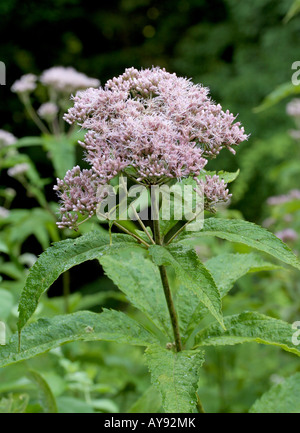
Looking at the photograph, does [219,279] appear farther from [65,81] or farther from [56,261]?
[65,81]

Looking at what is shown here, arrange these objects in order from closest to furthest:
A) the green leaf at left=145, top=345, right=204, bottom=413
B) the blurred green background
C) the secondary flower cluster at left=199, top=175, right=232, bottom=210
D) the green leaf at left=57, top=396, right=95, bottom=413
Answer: the green leaf at left=145, top=345, right=204, bottom=413, the secondary flower cluster at left=199, top=175, right=232, bottom=210, the green leaf at left=57, top=396, right=95, bottom=413, the blurred green background

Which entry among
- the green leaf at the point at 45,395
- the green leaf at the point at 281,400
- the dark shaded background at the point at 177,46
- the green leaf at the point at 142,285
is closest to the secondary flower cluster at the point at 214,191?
the green leaf at the point at 142,285

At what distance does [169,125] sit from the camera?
0.85 m

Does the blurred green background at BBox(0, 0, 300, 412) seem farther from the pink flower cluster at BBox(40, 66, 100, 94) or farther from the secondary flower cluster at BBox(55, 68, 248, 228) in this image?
the secondary flower cluster at BBox(55, 68, 248, 228)

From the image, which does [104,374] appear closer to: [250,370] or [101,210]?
[250,370]

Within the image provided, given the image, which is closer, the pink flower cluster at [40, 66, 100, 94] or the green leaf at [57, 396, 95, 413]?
the green leaf at [57, 396, 95, 413]

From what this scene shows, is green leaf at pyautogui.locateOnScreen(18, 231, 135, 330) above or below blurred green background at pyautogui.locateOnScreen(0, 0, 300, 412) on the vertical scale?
below

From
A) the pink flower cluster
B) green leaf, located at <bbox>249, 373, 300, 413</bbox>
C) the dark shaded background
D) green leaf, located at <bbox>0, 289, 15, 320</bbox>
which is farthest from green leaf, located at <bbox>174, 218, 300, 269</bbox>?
the dark shaded background

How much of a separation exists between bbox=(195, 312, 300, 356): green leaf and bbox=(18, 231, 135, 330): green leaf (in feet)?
0.85

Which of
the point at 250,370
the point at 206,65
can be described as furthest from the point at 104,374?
the point at 206,65

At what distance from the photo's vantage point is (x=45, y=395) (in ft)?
3.75

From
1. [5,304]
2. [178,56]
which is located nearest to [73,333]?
[5,304]

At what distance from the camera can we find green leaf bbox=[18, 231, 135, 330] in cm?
74

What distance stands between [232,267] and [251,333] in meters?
0.23
